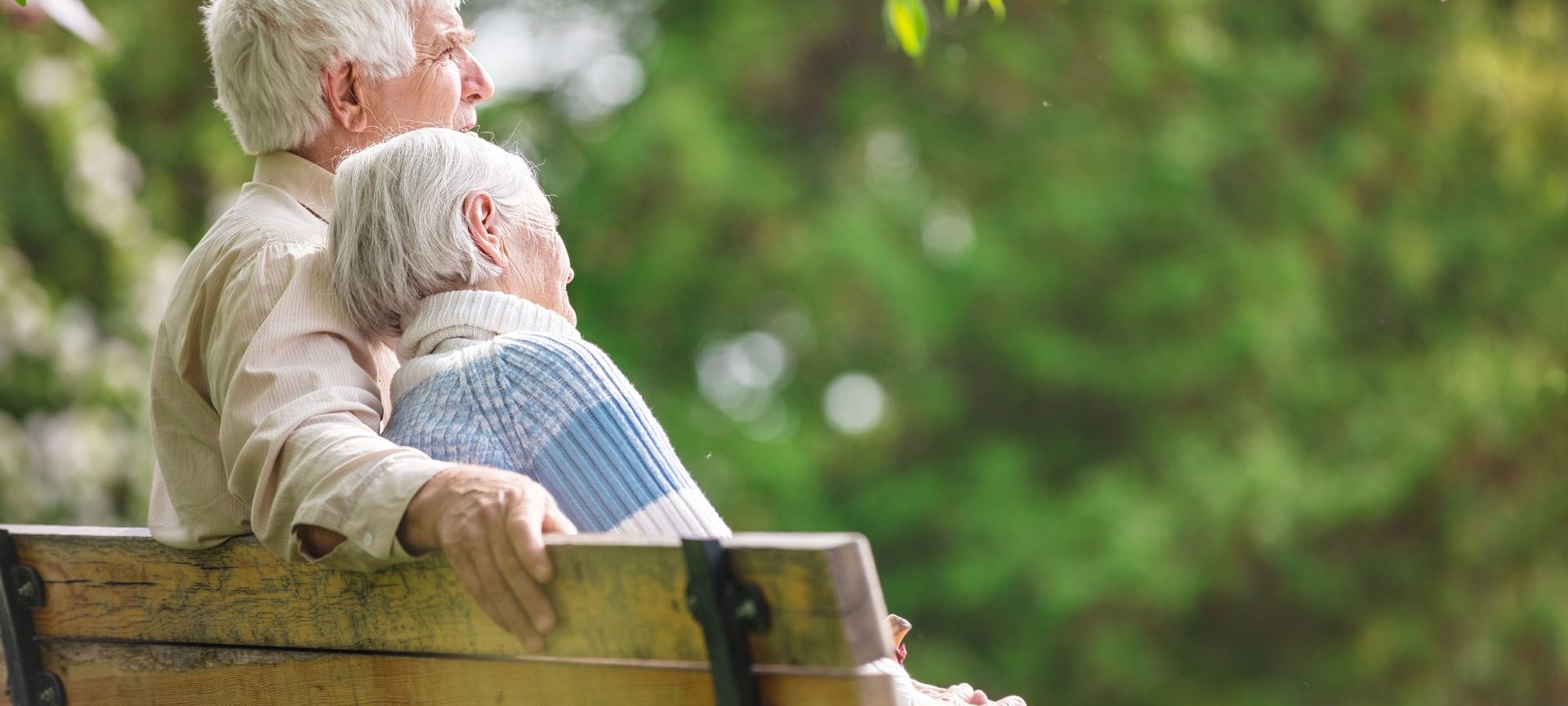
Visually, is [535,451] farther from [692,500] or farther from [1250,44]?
[1250,44]

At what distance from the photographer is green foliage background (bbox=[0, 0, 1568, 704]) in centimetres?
872

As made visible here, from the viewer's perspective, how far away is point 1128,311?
29.7 ft

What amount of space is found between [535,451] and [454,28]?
865 millimetres

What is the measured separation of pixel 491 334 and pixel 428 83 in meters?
0.58

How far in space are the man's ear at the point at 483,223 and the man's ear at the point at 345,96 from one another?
414 millimetres

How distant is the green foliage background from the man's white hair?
6347 mm

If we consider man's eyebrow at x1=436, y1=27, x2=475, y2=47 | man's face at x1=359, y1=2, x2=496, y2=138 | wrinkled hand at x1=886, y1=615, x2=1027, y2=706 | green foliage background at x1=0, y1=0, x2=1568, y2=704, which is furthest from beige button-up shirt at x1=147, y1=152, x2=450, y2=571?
green foliage background at x1=0, y1=0, x2=1568, y2=704

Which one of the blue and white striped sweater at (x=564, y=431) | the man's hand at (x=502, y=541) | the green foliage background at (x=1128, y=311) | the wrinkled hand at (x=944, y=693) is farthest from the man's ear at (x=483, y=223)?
the green foliage background at (x=1128, y=311)

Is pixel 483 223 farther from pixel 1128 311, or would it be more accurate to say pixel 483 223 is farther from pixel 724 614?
pixel 1128 311

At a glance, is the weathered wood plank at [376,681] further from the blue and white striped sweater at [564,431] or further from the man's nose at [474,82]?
the man's nose at [474,82]

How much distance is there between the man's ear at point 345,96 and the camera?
217cm

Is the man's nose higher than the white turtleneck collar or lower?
higher

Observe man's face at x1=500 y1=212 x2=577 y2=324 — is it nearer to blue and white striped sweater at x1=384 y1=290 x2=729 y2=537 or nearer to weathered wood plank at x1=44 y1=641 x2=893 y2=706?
blue and white striped sweater at x1=384 y1=290 x2=729 y2=537

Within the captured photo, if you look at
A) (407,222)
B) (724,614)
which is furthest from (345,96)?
(724,614)
